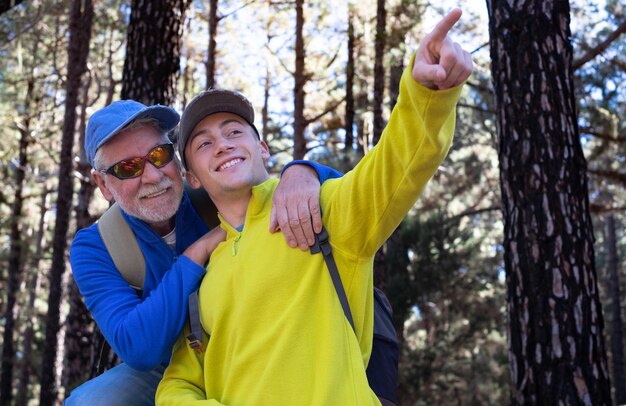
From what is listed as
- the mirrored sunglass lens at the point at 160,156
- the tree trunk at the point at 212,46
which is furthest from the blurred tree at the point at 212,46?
the mirrored sunglass lens at the point at 160,156

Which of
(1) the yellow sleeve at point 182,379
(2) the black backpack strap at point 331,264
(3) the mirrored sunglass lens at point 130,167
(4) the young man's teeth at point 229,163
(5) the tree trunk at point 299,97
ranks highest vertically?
(5) the tree trunk at point 299,97

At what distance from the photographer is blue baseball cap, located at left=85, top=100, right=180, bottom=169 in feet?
10.1

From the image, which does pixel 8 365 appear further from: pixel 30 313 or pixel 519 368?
pixel 519 368

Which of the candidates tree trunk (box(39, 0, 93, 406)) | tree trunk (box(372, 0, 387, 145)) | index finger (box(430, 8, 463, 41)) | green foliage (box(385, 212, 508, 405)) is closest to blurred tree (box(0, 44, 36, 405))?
tree trunk (box(39, 0, 93, 406))

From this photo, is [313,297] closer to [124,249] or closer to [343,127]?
[124,249]

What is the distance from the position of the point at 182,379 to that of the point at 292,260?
653 millimetres

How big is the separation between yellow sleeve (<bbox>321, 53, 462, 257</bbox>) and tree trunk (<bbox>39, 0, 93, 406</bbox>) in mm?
11350

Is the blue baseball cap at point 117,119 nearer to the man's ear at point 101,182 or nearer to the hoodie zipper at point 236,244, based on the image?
the man's ear at point 101,182

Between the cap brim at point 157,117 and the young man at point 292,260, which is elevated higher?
the cap brim at point 157,117

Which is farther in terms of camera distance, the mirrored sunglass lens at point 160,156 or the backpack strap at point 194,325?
the mirrored sunglass lens at point 160,156

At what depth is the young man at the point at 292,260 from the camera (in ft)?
7.09

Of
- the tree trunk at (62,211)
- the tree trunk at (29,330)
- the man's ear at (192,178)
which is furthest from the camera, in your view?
the tree trunk at (29,330)

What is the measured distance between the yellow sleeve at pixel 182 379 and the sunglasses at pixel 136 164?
72 centimetres

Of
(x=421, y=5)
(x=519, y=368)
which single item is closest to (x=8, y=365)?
(x=421, y=5)
